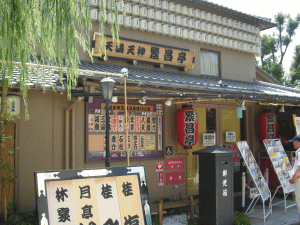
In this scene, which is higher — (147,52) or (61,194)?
(147,52)

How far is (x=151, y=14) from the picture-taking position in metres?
10.7

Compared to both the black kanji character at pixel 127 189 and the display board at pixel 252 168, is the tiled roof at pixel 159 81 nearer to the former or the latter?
the display board at pixel 252 168

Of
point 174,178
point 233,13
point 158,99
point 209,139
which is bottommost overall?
point 174,178

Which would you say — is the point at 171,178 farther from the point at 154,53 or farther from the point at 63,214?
the point at 63,214

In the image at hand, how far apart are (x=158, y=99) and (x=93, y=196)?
17.1 ft

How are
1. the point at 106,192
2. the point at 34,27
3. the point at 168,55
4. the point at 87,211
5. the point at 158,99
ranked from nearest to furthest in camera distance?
the point at 34,27, the point at 87,211, the point at 106,192, the point at 158,99, the point at 168,55

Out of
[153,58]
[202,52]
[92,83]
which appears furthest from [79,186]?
[202,52]

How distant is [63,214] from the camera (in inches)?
182

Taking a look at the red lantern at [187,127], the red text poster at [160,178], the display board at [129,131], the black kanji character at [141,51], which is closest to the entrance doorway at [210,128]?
the red lantern at [187,127]

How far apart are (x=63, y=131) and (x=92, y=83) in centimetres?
166

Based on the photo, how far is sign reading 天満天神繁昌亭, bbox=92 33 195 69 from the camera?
986 centimetres

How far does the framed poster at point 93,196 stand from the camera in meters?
4.58

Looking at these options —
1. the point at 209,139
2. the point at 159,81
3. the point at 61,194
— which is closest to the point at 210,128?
the point at 209,139

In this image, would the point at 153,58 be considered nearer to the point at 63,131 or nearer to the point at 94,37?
the point at 94,37
